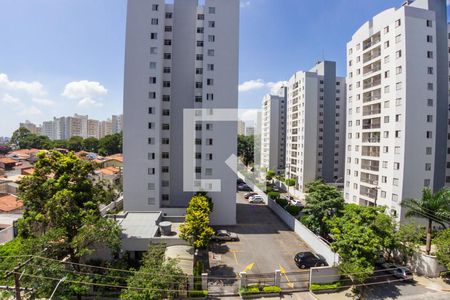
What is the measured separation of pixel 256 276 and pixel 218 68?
77.4ft

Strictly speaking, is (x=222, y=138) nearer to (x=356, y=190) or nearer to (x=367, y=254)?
(x=367, y=254)

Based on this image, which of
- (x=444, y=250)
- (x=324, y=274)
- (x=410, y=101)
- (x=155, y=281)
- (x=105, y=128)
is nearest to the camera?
(x=155, y=281)

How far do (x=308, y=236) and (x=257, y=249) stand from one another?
595 cm

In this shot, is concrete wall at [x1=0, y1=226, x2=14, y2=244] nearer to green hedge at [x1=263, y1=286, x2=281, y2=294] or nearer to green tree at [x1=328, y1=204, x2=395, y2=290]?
green hedge at [x1=263, y1=286, x2=281, y2=294]

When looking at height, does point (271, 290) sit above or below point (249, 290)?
below

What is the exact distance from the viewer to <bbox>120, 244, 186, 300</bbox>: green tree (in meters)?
14.1

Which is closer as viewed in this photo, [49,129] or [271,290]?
[271,290]

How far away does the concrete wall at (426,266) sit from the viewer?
19562mm

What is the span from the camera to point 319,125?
50.4 metres

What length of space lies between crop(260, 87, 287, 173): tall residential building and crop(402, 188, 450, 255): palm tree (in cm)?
4692

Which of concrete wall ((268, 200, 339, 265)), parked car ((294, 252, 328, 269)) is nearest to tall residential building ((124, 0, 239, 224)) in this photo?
concrete wall ((268, 200, 339, 265))

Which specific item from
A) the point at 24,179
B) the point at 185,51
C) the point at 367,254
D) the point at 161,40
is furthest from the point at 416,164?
the point at 24,179

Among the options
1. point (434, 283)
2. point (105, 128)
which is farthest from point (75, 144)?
point (434, 283)

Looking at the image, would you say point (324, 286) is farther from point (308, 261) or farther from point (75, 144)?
point (75, 144)
